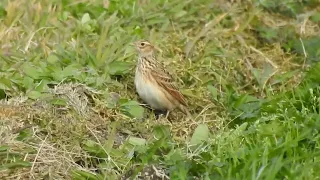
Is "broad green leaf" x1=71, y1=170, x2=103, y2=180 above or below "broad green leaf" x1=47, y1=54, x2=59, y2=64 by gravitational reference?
below

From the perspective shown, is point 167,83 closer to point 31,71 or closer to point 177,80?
point 177,80

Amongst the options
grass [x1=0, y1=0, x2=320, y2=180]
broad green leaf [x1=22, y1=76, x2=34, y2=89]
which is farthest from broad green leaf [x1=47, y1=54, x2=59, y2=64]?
broad green leaf [x1=22, y1=76, x2=34, y2=89]

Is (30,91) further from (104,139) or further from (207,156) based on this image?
(207,156)

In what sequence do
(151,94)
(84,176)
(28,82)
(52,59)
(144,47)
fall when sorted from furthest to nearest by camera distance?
(144,47)
(151,94)
(52,59)
(28,82)
(84,176)

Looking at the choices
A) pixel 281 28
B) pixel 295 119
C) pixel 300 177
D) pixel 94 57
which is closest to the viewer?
pixel 300 177

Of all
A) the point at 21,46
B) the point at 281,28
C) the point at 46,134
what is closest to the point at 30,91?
the point at 46,134

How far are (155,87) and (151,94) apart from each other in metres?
0.14

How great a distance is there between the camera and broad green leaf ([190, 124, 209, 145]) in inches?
316

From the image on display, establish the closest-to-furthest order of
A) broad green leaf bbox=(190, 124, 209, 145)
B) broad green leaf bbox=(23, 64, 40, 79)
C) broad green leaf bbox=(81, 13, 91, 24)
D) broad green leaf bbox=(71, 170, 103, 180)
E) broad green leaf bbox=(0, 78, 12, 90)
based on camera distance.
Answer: broad green leaf bbox=(71, 170, 103, 180), broad green leaf bbox=(190, 124, 209, 145), broad green leaf bbox=(0, 78, 12, 90), broad green leaf bbox=(23, 64, 40, 79), broad green leaf bbox=(81, 13, 91, 24)

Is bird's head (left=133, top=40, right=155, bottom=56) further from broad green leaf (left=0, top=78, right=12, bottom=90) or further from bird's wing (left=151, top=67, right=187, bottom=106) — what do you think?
broad green leaf (left=0, top=78, right=12, bottom=90)

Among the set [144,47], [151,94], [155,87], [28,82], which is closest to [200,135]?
[151,94]

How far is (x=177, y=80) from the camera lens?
9406 millimetres

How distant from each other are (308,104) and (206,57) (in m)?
1.79

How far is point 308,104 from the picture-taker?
329 inches
